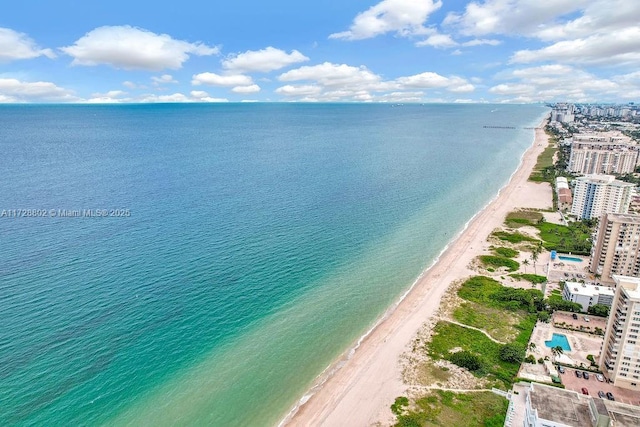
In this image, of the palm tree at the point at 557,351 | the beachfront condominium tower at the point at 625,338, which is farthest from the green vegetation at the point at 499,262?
the beachfront condominium tower at the point at 625,338

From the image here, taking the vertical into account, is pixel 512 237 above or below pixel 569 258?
above

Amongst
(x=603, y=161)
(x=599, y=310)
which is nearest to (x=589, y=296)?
(x=599, y=310)

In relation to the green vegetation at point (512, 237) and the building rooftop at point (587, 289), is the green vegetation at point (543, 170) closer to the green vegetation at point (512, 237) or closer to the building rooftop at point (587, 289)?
the green vegetation at point (512, 237)

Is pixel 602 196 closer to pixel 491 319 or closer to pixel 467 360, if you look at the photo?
pixel 491 319

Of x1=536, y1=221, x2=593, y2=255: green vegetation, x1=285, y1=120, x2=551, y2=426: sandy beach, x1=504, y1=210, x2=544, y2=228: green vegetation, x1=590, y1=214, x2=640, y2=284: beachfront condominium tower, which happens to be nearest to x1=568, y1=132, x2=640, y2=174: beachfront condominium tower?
x1=504, y1=210, x2=544, y2=228: green vegetation

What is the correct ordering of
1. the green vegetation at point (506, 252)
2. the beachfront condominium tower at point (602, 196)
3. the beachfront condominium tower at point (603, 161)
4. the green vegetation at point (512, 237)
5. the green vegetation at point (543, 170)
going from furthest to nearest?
the beachfront condominium tower at point (603, 161)
the green vegetation at point (543, 170)
the beachfront condominium tower at point (602, 196)
the green vegetation at point (512, 237)
the green vegetation at point (506, 252)

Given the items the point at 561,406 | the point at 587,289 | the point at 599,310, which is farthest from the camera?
the point at 587,289

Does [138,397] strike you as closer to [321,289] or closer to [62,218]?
[321,289]
